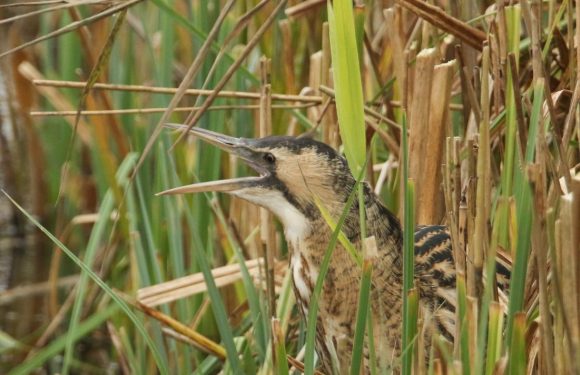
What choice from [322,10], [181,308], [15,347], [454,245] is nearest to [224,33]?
[322,10]

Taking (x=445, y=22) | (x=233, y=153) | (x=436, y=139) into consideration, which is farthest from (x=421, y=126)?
(x=233, y=153)

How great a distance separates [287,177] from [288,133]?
0.80 meters

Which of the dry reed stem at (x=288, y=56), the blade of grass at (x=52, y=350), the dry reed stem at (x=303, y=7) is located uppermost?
the dry reed stem at (x=303, y=7)

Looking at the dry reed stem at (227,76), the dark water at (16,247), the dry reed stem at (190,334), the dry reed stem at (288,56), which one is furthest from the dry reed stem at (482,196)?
the dark water at (16,247)

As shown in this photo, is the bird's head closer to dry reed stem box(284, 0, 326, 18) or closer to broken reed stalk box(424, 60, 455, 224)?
broken reed stalk box(424, 60, 455, 224)

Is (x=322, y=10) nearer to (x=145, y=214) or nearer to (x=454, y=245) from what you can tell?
(x=145, y=214)

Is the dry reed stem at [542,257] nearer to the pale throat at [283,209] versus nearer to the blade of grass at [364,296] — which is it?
the blade of grass at [364,296]

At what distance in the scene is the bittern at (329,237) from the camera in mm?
2203

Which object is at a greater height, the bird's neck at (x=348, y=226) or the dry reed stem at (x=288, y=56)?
the dry reed stem at (x=288, y=56)

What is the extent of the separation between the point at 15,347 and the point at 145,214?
80 centimetres

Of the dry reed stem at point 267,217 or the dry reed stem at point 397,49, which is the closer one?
the dry reed stem at point 267,217

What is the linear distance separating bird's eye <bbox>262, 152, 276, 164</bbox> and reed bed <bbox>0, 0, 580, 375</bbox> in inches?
3.4

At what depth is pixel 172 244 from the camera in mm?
2801

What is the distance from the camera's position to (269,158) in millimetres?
2299
